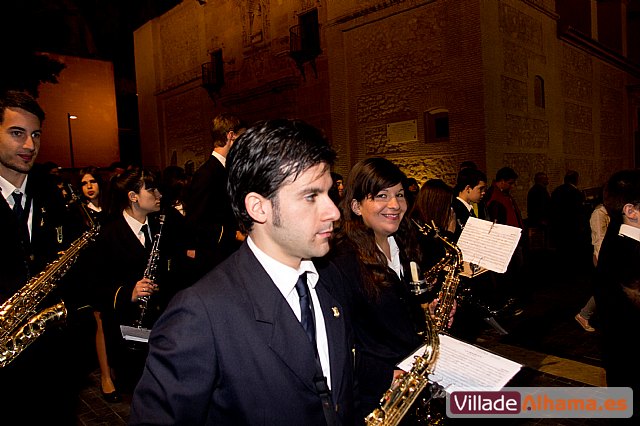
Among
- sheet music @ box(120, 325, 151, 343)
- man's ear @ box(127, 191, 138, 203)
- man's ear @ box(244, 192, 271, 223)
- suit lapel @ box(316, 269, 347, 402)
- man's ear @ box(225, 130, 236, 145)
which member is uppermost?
man's ear @ box(225, 130, 236, 145)

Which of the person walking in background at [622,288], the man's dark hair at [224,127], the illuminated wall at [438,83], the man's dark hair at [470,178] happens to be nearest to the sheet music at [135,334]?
the man's dark hair at [224,127]

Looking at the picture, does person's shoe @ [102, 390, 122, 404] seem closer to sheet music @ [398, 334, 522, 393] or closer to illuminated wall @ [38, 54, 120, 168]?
sheet music @ [398, 334, 522, 393]

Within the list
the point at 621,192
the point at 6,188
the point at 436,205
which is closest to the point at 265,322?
the point at 6,188

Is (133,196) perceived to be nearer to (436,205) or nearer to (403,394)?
(403,394)

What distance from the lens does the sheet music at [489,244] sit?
3.27 m

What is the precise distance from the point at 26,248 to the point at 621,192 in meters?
3.84

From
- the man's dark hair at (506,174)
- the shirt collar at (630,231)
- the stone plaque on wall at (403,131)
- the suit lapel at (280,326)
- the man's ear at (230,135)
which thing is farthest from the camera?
the stone plaque on wall at (403,131)

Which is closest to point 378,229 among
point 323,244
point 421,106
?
point 323,244

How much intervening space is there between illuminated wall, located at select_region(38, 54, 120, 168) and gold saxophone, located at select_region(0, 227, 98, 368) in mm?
25439

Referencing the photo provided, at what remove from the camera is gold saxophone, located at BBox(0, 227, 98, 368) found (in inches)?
94.3

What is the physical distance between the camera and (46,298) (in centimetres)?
289

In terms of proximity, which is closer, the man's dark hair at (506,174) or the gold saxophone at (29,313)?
the gold saxophone at (29,313)

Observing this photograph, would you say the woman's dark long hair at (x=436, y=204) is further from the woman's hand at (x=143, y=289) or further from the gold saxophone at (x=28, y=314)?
the gold saxophone at (x=28, y=314)

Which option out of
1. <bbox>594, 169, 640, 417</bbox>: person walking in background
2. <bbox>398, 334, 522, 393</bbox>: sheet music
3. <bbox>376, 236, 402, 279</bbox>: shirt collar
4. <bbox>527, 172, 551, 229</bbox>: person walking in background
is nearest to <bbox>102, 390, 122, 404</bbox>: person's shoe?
<bbox>376, 236, 402, 279</bbox>: shirt collar
